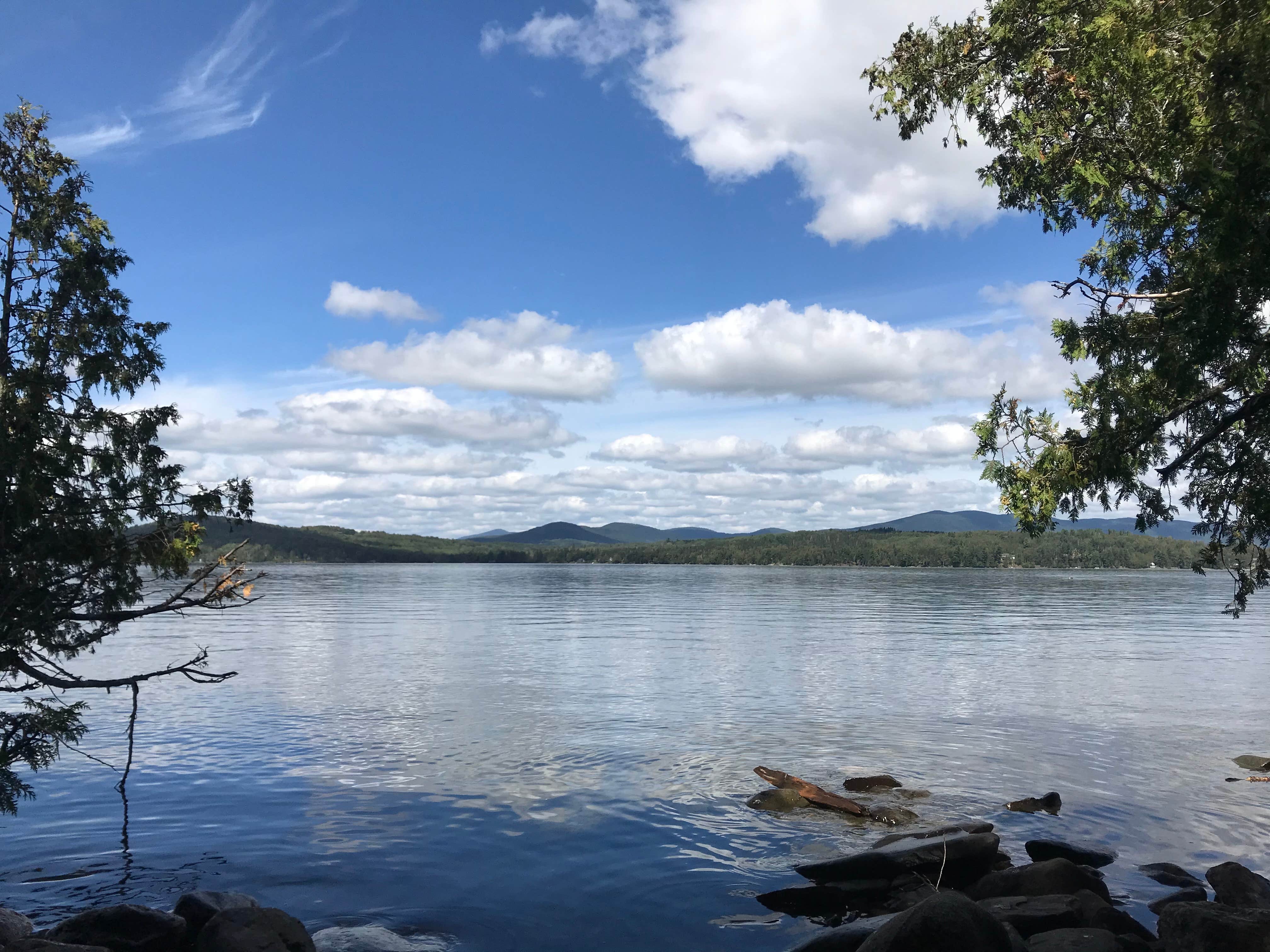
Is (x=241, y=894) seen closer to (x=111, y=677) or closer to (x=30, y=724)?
(x=30, y=724)

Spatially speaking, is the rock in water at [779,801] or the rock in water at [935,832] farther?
the rock in water at [779,801]

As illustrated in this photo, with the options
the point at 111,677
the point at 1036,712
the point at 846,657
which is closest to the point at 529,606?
the point at 846,657

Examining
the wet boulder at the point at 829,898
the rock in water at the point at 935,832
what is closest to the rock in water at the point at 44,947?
the wet boulder at the point at 829,898

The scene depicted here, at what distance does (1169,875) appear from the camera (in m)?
17.8

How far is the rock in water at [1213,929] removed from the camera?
11.9 m

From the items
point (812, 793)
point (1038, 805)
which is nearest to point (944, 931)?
point (812, 793)

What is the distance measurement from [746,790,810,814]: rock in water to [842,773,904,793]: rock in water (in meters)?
2.14

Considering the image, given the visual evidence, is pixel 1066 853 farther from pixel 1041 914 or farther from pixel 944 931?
pixel 944 931

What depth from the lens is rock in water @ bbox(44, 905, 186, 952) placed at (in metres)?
13.2

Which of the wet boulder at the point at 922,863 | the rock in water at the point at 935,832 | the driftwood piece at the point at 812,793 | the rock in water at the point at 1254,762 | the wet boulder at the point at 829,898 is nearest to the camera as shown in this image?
the wet boulder at the point at 829,898

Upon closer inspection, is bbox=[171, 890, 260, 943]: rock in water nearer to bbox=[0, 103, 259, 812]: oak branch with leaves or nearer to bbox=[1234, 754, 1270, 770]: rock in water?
bbox=[0, 103, 259, 812]: oak branch with leaves

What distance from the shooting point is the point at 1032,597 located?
471 ft

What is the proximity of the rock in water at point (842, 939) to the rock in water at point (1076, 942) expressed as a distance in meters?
2.12

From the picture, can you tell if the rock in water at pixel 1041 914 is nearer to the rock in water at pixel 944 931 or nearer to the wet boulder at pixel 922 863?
the rock in water at pixel 944 931
